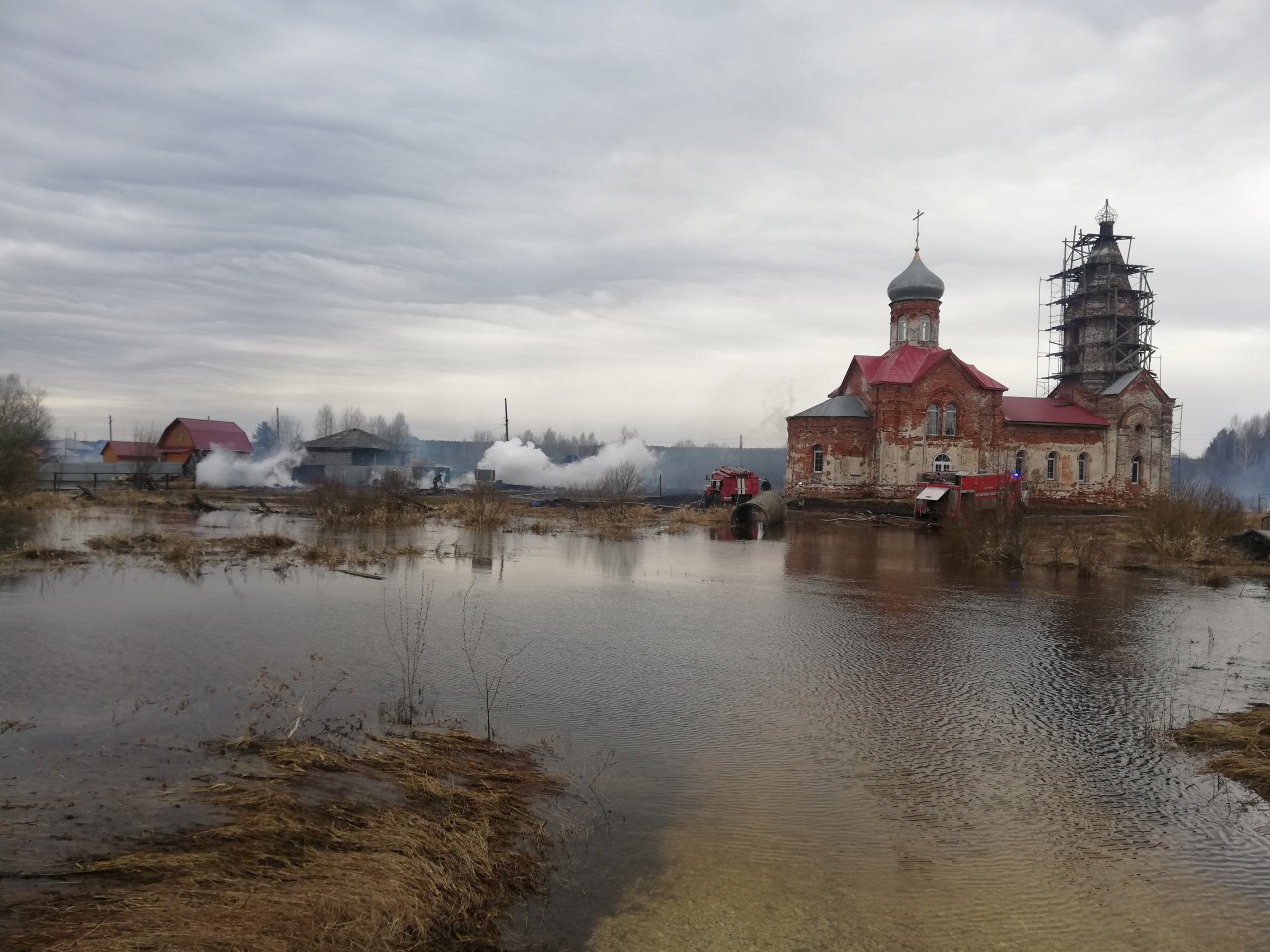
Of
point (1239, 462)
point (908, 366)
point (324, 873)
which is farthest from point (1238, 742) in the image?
point (1239, 462)

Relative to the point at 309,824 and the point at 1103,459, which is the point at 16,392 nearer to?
the point at 309,824

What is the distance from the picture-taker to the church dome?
40844 mm

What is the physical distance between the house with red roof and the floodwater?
45614mm

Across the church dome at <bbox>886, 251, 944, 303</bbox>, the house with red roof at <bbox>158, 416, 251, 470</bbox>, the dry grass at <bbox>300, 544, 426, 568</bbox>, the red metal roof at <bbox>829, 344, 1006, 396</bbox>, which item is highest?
the church dome at <bbox>886, 251, 944, 303</bbox>

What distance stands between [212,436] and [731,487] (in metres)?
38.7

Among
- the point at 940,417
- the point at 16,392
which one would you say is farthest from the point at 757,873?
the point at 16,392

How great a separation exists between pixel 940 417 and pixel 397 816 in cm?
3781

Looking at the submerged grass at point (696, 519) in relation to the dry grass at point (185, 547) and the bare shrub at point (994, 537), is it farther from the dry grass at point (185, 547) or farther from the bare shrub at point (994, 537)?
the dry grass at point (185, 547)

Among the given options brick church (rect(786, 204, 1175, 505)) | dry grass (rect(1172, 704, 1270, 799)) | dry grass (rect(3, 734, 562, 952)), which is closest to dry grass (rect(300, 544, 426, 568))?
dry grass (rect(3, 734, 562, 952))

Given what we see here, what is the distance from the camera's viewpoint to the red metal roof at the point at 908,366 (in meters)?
38.4

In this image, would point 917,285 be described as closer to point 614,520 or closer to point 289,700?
point 614,520

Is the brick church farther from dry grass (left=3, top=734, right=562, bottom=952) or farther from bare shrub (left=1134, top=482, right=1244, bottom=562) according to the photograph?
dry grass (left=3, top=734, right=562, bottom=952)

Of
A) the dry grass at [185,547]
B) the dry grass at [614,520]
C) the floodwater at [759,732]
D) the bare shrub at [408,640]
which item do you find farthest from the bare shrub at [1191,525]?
the dry grass at [185,547]

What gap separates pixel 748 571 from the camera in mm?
16938
